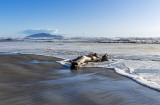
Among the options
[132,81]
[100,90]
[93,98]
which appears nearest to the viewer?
[93,98]

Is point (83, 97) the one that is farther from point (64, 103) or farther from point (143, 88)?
point (143, 88)

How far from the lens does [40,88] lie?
497 cm

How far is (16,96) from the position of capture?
423cm

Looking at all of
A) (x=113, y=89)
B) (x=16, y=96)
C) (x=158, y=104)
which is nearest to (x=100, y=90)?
(x=113, y=89)

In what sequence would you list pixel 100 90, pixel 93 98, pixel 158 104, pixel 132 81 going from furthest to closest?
pixel 132 81, pixel 100 90, pixel 93 98, pixel 158 104

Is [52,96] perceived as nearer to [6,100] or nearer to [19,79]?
[6,100]

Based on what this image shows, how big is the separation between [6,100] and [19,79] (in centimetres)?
217

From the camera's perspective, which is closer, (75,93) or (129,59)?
(75,93)

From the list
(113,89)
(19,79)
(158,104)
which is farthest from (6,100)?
(158,104)

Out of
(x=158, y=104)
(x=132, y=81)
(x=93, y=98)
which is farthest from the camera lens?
(x=132, y=81)

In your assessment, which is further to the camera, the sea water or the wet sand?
the sea water

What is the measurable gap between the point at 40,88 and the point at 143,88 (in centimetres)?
296

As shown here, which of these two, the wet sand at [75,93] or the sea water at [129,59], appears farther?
the sea water at [129,59]

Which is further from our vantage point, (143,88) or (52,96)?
(143,88)
